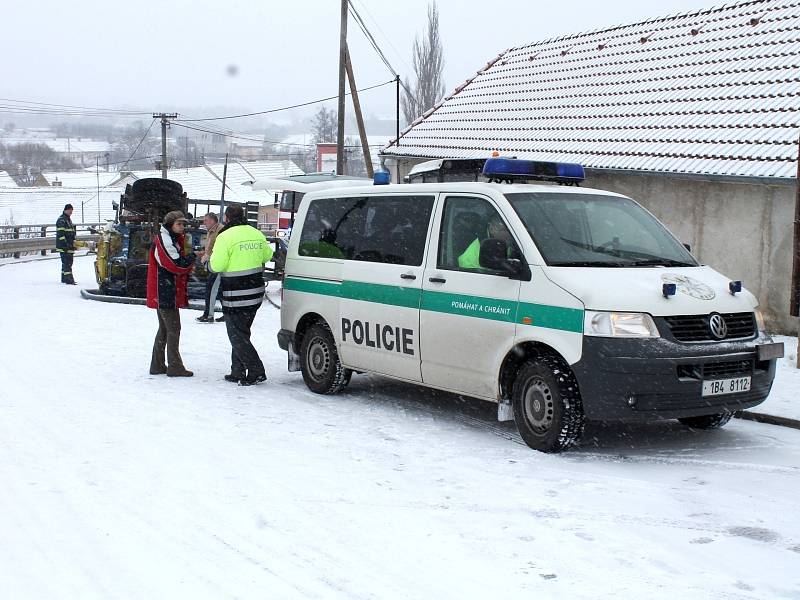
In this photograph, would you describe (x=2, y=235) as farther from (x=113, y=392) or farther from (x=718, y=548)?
(x=718, y=548)

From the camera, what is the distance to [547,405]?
7109 mm

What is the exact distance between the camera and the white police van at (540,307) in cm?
675

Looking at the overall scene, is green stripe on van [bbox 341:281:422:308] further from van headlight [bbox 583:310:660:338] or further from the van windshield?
van headlight [bbox 583:310:660:338]

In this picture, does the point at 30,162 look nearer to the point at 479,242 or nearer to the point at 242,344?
the point at 242,344

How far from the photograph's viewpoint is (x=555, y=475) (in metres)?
6.54

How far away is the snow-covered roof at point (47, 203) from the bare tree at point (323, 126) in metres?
21.6

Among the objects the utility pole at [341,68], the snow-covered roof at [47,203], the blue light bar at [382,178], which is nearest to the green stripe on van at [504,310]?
Answer: the blue light bar at [382,178]

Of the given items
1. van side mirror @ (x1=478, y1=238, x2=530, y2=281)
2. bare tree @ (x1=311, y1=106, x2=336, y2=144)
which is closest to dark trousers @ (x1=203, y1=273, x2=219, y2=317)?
van side mirror @ (x1=478, y1=238, x2=530, y2=281)

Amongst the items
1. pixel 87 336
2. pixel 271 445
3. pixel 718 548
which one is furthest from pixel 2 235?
pixel 718 548

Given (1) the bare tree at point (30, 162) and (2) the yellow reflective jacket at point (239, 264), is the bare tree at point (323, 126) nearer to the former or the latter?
(1) the bare tree at point (30, 162)

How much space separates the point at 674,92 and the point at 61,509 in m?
14.2

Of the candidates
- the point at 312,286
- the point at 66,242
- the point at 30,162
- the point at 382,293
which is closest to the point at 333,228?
the point at 312,286

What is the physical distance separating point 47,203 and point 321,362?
260ft

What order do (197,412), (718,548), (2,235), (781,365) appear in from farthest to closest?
1. (2,235)
2. (781,365)
3. (197,412)
4. (718,548)
